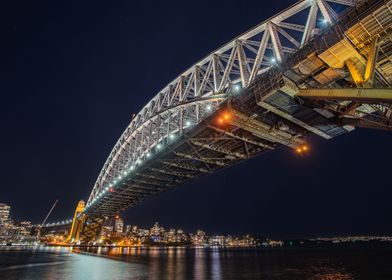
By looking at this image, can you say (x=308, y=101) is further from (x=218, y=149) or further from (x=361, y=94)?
(x=218, y=149)

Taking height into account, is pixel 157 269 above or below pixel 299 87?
below

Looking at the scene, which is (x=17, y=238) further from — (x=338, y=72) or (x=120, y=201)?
(x=338, y=72)

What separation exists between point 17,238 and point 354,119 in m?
205

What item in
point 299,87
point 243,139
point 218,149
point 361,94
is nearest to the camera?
point 361,94

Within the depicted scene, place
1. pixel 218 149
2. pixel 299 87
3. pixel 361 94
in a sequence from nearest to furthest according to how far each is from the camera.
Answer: pixel 361 94 → pixel 299 87 → pixel 218 149

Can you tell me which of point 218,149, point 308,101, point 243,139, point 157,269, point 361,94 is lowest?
point 157,269

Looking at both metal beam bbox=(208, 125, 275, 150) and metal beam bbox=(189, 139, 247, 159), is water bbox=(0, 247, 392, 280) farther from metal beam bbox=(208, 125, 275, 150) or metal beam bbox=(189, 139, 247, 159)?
metal beam bbox=(208, 125, 275, 150)

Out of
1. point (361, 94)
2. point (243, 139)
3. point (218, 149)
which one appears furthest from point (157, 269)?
point (361, 94)

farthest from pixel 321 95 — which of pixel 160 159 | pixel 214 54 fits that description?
pixel 160 159

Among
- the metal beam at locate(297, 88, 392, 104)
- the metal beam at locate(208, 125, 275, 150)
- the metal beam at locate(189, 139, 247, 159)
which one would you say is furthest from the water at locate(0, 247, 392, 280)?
the metal beam at locate(297, 88, 392, 104)

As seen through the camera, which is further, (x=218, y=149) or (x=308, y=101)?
(x=218, y=149)

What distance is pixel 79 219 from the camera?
96.3 meters

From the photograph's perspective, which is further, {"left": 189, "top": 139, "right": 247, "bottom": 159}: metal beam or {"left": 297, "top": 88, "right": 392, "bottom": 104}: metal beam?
{"left": 189, "top": 139, "right": 247, "bottom": 159}: metal beam

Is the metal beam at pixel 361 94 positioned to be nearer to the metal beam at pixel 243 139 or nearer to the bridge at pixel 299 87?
the bridge at pixel 299 87
